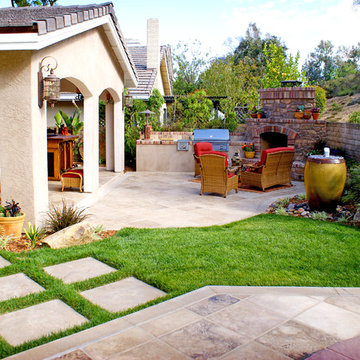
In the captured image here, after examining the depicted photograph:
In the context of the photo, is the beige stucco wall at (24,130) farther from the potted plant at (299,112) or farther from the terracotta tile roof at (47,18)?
the potted plant at (299,112)

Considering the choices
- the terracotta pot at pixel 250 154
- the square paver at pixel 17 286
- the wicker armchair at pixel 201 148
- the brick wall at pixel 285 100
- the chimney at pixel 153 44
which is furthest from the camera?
the chimney at pixel 153 44

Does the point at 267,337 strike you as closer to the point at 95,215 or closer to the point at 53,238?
the point at 53,238

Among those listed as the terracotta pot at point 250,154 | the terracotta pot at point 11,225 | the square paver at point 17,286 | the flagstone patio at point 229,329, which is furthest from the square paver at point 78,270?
the terracotta pot at point 250,154

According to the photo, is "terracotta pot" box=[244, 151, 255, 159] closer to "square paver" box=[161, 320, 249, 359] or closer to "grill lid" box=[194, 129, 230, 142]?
"grill lid" box=[194, 129, 230, 142]

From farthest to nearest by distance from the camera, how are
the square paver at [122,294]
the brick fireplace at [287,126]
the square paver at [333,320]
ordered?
the brick fireplace at [287,126]
the square paver at [122,294]
the square paver at [333,320]

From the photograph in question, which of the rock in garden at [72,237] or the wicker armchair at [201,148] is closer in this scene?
the rock in garden at [72,237]

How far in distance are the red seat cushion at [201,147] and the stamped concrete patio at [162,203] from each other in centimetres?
89

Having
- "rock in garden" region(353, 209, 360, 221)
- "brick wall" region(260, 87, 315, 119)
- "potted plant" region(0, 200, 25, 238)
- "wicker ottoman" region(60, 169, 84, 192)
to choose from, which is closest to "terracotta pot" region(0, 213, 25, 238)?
"potted plant" region(0, 200, 25, 238)

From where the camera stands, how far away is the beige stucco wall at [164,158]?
1475cm

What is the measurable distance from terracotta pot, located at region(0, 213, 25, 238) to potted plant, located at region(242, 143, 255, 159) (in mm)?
9355

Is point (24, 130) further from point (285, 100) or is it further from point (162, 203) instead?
point (285, 100)

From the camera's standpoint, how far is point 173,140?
15430 millimetres

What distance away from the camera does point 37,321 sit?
381 cm

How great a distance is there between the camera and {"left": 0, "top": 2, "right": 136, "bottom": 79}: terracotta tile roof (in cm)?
609
